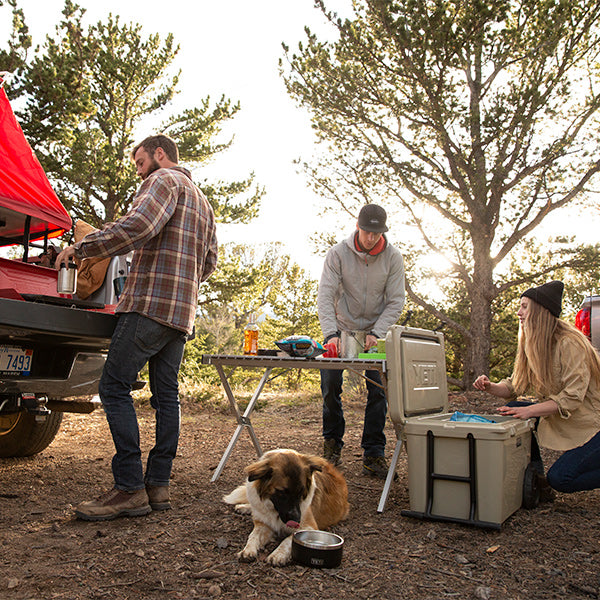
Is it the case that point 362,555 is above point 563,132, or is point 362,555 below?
below

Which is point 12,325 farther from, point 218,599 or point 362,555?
point 362,555

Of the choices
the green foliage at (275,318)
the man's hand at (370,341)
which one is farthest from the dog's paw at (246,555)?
the green foliage at (275,318)

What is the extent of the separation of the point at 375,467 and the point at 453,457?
1176 millimetres

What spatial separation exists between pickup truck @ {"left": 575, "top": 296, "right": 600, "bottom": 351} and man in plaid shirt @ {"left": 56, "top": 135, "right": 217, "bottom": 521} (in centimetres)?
→ 368

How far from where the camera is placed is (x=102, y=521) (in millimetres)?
2855

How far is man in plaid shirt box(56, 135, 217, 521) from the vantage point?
2.85 meters

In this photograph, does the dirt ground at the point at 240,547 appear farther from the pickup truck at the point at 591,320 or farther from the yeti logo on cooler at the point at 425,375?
the pickup truck at the point at 591,320

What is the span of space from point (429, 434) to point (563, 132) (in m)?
8.28

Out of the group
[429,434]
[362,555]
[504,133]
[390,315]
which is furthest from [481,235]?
[362,555]

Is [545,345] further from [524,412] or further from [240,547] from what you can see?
[240,547]

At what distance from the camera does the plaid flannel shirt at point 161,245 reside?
9.22 feet

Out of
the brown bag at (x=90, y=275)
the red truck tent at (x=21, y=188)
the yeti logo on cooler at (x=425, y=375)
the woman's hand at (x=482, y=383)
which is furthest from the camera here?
the red truck tent at (x=21, y=188)

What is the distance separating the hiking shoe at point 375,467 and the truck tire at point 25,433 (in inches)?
95.9

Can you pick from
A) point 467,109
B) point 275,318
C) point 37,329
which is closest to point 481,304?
point 467,109
